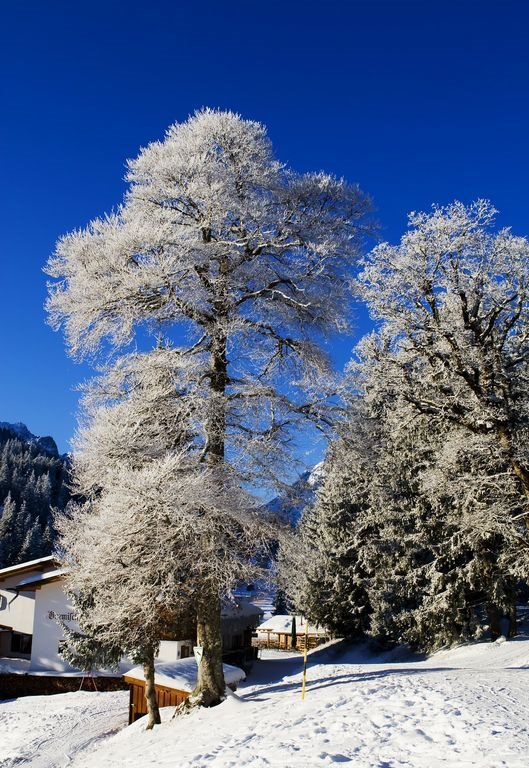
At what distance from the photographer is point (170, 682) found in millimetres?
15453

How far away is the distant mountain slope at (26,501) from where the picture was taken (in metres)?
72.8

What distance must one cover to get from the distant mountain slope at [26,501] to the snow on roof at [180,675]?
30.4m

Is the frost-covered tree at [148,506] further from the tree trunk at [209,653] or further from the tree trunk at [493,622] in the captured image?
the tree trunk at [493,622]

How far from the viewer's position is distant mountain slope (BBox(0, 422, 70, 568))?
72.8m

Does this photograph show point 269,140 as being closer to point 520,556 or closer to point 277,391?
point 277,391

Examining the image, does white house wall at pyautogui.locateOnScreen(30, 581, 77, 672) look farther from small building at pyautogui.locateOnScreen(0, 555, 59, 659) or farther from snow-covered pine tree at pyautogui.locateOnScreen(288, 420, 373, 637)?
snow-covered pine tree at pyautogui.locateOnScreen(288, 420, 373, 637)

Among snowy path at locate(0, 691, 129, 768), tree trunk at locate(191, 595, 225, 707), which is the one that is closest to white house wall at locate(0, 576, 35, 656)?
snowy path at locate(0, 691, 129, 768)

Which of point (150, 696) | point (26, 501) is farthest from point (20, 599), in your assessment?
point (26, 501)

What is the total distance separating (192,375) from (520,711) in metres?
7.55

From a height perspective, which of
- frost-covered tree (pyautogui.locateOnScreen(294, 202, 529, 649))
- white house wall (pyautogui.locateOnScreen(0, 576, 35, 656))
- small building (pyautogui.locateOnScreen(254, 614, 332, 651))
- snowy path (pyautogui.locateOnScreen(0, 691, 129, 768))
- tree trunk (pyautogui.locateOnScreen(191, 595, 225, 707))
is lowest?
snowy path (pyautogui.locateOnScreen(0, 691, 129, 768))

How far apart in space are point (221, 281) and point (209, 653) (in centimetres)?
715

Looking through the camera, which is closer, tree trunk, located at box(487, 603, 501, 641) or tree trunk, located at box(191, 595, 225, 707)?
tree trunk, located at box(191, 595, 225, 707)

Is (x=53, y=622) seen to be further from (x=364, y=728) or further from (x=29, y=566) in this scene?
(x=364, y=728)

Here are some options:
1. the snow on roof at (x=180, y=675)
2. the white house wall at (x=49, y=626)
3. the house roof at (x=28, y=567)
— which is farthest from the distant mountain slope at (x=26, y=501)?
the snow on roof at (x=180, y=675)
